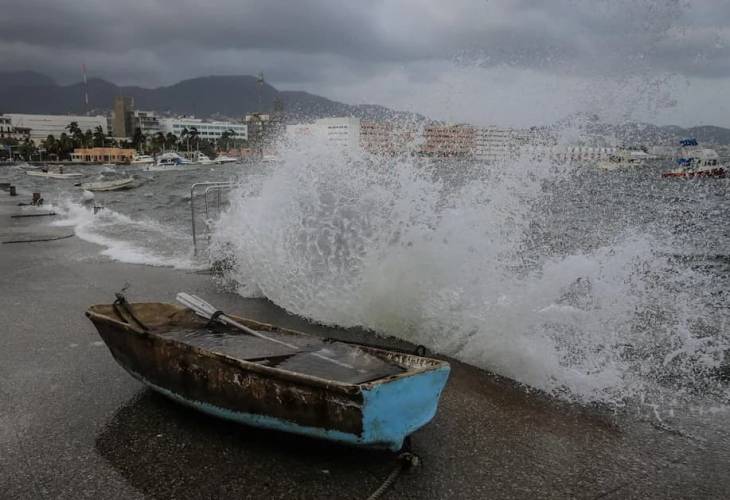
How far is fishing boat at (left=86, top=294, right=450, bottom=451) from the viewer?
172 inches

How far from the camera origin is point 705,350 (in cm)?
845

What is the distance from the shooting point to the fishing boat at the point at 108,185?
5335cm

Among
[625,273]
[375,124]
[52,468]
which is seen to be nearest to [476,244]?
[625,273]

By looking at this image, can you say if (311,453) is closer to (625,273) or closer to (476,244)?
(476,244)

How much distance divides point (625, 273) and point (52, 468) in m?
9.39

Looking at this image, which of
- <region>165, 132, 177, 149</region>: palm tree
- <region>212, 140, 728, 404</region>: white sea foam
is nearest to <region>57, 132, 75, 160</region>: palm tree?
<region>165, 132, 177, 149</region>: palm tree

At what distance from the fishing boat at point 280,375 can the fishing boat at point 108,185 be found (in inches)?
2047

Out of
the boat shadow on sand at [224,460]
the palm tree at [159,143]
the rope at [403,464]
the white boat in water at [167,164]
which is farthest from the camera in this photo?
the palm tree at [159,143]

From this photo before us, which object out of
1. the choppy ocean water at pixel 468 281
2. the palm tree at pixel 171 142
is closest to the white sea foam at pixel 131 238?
the choppy ocean water at pixel 468 281

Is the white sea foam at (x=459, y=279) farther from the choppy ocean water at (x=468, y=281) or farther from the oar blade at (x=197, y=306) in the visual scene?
the oar blade at (x=197, y=306)

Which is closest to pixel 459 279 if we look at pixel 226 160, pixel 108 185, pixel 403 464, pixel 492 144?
pixel 403 464

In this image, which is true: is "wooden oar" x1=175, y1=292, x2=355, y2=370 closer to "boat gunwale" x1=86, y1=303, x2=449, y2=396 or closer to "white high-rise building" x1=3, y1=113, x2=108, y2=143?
"boat gunwale" x1=86, y1=303, x2=449, y2=396

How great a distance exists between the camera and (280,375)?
4508 millimetres

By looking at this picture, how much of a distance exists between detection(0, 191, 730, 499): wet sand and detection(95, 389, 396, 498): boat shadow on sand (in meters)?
0.01
